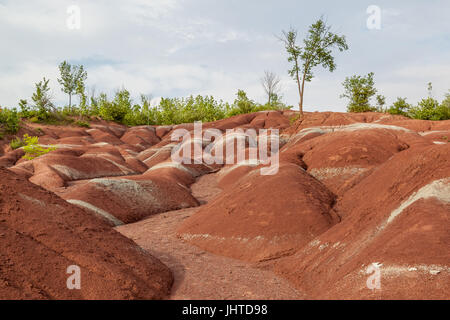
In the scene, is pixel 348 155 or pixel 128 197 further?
pixel 128 197

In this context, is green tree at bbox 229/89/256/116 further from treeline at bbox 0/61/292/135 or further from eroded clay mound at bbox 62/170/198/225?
eroded clay mound at bbox 62/170/198/225

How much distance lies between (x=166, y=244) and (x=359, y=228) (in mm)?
3630

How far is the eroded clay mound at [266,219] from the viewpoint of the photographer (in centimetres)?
586

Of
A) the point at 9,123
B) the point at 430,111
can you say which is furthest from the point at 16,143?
the point at 430,111

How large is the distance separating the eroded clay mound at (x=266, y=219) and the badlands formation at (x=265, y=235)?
3cm

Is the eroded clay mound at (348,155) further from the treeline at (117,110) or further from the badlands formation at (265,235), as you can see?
the treeline at (117,110)

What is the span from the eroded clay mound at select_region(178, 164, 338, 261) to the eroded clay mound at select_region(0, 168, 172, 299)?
1739mm

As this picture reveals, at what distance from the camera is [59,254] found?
13.2 ft

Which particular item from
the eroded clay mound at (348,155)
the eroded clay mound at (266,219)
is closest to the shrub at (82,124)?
the eroded clay mound at (348,155)

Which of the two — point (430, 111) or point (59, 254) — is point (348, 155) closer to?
point (59, 254)

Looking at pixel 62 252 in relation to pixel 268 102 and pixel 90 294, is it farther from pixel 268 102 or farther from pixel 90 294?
pixel 268 102

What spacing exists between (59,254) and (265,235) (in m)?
3.33

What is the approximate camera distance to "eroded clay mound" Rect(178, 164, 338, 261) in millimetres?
5863

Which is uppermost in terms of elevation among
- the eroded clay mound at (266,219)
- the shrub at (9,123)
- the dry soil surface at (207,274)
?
the shrub at (9,123)
